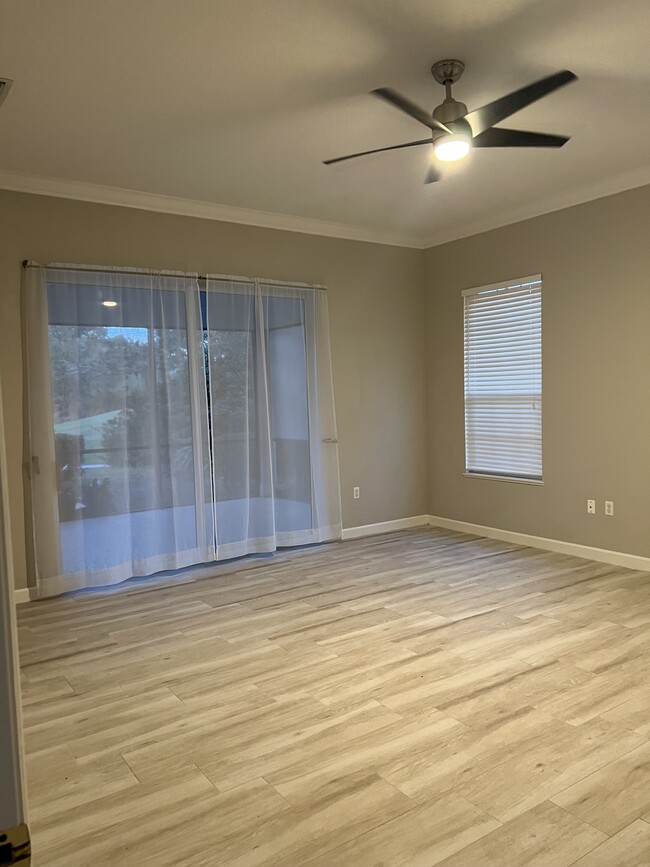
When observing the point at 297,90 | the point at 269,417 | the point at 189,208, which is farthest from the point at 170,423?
the point at 297,90

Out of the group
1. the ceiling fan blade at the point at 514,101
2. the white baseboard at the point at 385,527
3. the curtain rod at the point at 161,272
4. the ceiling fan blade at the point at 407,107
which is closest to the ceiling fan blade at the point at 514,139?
the ceiling fan blade at the point at 514,101

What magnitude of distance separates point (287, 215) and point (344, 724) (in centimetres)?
408

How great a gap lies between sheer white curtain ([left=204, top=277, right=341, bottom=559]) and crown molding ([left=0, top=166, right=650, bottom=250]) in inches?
20.9

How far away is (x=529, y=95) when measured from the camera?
109 inches

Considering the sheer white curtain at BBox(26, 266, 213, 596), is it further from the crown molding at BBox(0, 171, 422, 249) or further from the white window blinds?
the white window blinds

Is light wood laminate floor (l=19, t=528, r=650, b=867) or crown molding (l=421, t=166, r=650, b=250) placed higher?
crown molding (l=421, t=166, r=650, b=250)

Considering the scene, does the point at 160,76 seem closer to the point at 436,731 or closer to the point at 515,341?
the point at 436,731

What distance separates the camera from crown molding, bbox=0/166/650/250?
4.45 meters

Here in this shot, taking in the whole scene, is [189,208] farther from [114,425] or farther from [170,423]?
[114,425]

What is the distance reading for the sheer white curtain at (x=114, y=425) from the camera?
444cm

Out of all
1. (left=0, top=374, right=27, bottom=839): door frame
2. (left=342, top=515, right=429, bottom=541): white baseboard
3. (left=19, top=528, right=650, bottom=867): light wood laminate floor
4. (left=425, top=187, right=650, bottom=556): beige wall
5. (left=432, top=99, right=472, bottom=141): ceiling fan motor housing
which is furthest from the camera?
(left=342, top=515, right=429, bottom=541): white baseboard

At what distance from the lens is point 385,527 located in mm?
6254

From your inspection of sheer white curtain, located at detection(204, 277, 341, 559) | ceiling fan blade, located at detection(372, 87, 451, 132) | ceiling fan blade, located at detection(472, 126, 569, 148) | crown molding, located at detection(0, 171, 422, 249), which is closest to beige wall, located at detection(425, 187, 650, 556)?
crown molding, located at detection(0, 171, 422, 249)

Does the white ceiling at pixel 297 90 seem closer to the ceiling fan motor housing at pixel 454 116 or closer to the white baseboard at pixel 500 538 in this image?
the ceiling fan motor housing at pixel 454 116
